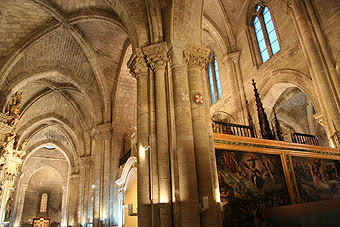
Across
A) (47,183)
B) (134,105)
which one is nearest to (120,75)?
(134,105)

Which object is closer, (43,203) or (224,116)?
(224,116)

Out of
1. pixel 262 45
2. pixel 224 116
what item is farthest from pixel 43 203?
pixel 262 45

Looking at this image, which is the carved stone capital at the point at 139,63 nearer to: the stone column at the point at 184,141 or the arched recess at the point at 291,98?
the stone column at the point at 184,141

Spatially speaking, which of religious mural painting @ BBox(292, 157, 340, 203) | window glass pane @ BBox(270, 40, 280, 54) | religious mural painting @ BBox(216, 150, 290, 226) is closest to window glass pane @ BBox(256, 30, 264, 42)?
window glass pane @ BBox(270, 40, 280, 54)

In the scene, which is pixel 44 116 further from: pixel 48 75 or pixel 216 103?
pixel 216 103

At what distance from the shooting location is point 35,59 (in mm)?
15125

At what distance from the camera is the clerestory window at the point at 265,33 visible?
13.7 m

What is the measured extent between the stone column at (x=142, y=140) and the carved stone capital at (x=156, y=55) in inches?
8.1

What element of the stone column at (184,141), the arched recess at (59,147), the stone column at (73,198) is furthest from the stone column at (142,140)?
the arched recess at (59,147)

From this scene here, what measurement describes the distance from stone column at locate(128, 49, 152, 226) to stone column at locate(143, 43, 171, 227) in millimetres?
314

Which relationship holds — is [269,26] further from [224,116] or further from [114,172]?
[114,172]

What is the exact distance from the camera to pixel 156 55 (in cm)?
834

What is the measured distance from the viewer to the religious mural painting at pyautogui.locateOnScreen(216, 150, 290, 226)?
717 centimetres

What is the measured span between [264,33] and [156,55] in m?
7.92
